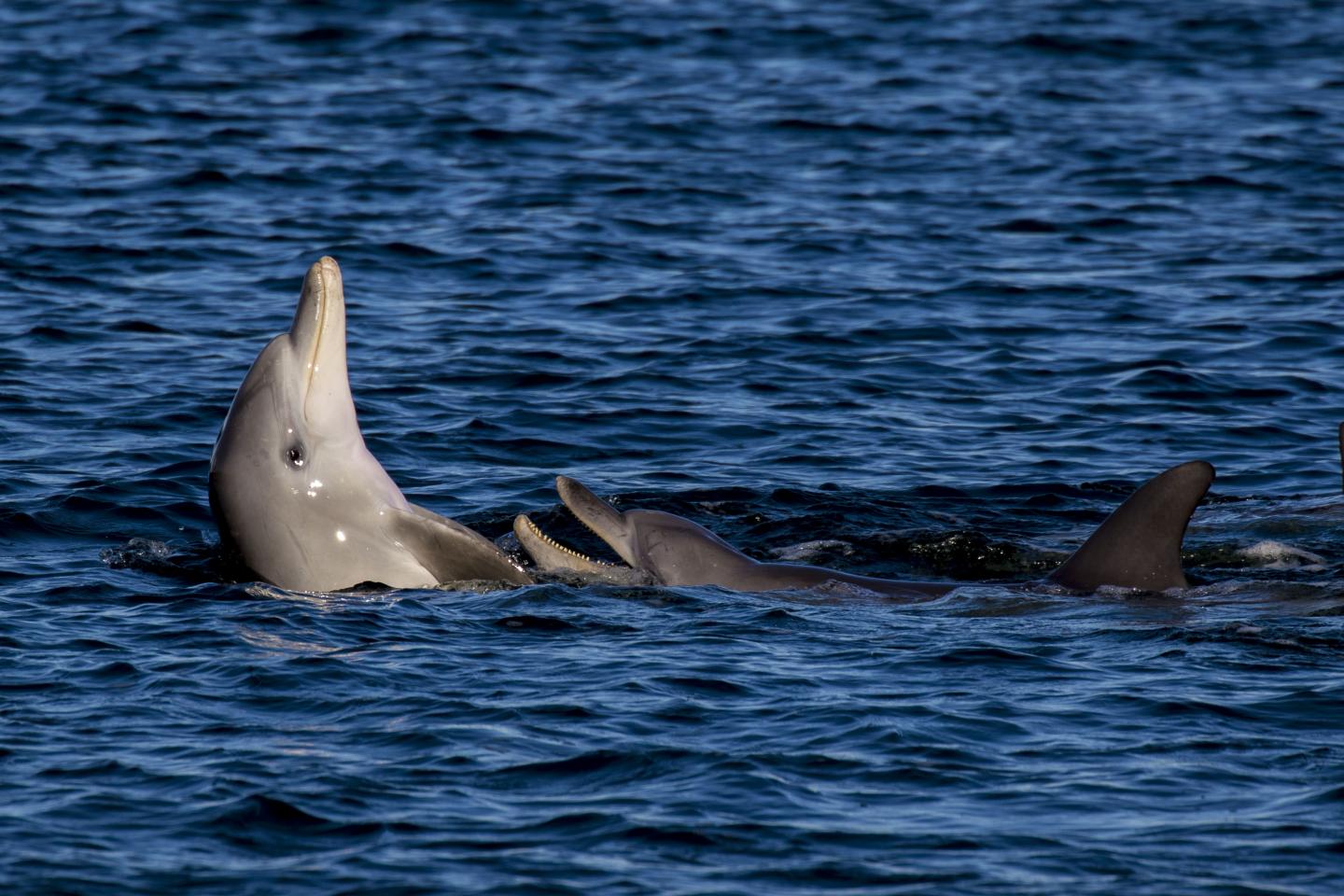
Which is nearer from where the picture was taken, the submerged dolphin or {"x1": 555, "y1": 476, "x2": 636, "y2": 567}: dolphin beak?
the submerged dolphin

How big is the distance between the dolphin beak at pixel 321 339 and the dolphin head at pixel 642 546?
154 cm

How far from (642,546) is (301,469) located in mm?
2393

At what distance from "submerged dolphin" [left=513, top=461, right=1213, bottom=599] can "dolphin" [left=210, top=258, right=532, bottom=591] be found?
698 mm

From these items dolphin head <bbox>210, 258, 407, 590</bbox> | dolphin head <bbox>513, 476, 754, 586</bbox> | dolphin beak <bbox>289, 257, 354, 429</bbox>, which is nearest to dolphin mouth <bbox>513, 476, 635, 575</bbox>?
dolphin head <bbox>513, 476, 754, 586</bbox>

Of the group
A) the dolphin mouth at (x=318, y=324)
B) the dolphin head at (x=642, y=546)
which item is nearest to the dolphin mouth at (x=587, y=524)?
the dolphin head at (x=642, y=546)

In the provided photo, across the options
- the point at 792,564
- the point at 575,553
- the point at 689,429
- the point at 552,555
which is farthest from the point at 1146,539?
the point at 689,429

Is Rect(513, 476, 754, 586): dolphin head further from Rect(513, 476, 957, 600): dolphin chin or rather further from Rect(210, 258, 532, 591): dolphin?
Rect(210, 258, 532, 591): dolphin

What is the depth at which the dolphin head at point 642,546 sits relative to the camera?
44.0 ft

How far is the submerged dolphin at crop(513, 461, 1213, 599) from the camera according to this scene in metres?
12.4

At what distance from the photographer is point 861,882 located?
28.1 feet

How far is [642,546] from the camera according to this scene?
13.6m

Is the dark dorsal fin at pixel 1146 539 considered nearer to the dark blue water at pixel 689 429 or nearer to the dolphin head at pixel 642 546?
the dark blue water at pixel 689 429

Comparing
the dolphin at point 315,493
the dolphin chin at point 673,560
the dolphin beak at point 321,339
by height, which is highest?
the dolphin beak at point 321,339

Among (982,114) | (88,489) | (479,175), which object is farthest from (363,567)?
(982,114)
